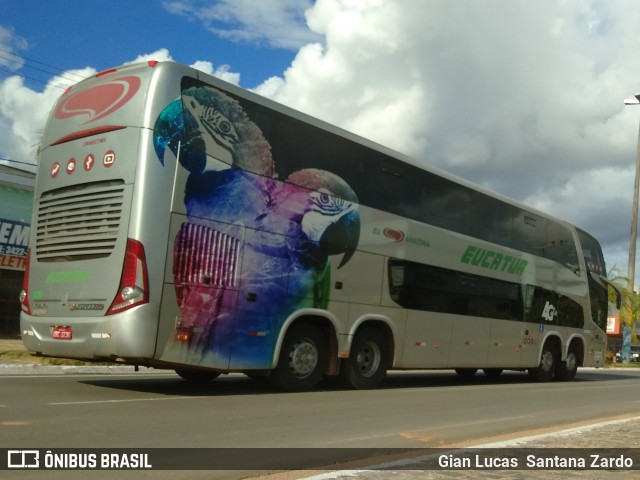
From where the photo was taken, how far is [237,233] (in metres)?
10.1

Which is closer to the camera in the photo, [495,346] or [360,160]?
[360,160]

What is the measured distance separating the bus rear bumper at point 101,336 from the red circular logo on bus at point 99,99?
289 cm

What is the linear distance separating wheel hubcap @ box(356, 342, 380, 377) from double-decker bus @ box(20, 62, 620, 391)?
0.09 feet

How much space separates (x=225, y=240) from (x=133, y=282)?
1531 millimetres

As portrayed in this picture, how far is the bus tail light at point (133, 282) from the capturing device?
8961 mm

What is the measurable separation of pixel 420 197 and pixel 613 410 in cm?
514

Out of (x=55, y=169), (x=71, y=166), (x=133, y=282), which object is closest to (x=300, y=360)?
(x=133, y=282)

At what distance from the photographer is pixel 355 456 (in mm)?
6746

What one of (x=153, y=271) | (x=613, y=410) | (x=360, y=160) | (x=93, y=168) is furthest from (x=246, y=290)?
(x=613, y=410)

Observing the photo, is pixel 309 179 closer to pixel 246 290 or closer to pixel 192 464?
pixel 246 290

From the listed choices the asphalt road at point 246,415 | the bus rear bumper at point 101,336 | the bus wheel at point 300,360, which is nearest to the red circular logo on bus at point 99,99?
the bus rear bumper at point 101,336

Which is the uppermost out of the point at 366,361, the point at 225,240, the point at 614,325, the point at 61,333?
the point at 614,325

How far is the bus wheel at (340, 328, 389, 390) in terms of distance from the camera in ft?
40.5

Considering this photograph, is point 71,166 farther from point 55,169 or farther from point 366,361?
point 366,361
